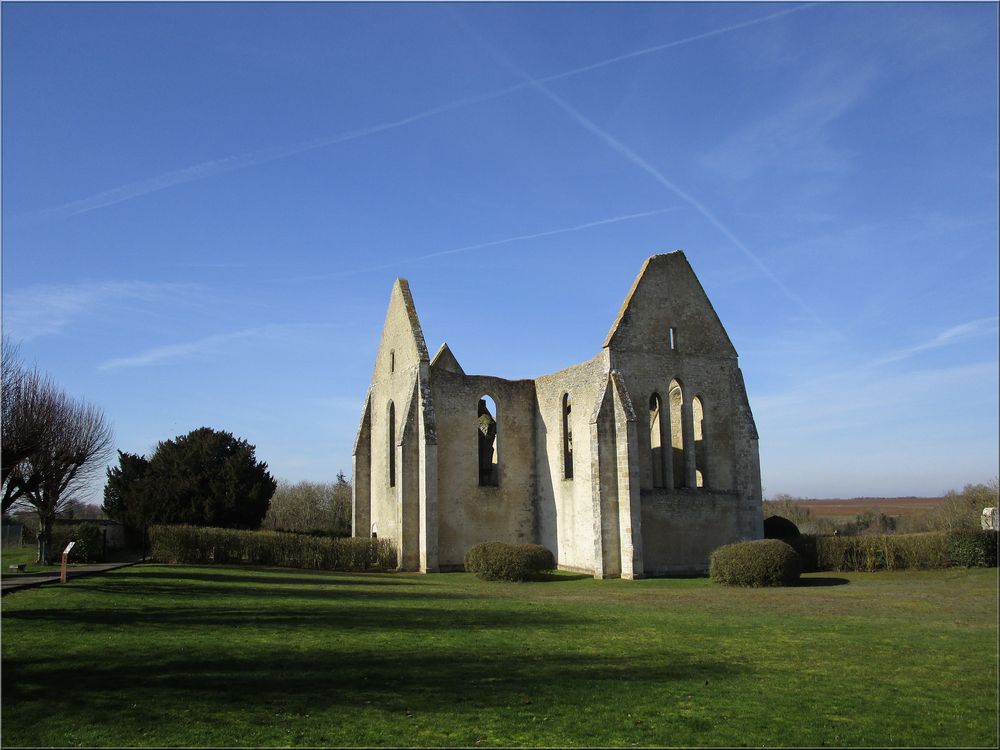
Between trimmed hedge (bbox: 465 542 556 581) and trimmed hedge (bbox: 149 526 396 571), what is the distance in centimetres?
552

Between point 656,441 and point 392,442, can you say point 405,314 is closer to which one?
point 392,442

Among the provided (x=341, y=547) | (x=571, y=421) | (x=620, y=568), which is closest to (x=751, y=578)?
(x=620, y=568)

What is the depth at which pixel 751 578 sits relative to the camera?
68.7 feet

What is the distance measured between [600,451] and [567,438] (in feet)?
14.2

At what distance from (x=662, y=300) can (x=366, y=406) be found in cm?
1381

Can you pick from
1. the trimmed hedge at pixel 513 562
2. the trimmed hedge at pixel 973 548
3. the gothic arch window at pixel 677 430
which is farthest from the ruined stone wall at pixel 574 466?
the trimmed hedge at pixel 973 548

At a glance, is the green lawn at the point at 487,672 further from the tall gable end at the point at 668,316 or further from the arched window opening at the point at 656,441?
the tall gable end at the point at 668,316

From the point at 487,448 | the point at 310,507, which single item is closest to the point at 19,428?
the point at 487,448

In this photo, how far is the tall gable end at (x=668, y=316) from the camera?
2717 centimetres

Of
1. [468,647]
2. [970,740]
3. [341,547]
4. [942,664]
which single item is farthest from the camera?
[341,547]

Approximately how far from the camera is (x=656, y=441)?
28.6m

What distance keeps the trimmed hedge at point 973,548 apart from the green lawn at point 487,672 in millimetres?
9032

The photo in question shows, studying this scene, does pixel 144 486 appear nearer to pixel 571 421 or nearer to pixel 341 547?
pixel 341 547

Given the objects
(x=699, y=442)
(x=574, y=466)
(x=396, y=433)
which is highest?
(x=396, y=433)
